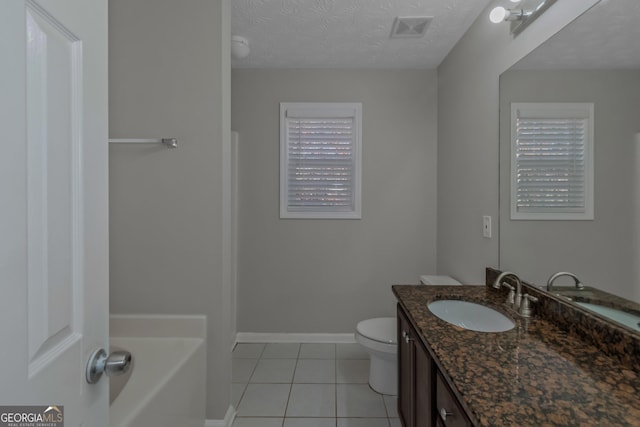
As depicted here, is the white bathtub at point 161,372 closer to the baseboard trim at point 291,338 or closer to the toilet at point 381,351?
the toilet at point 381,351

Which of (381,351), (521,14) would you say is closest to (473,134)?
(521,14)

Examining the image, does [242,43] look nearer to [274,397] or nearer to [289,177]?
[289,177]

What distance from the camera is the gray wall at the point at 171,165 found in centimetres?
180

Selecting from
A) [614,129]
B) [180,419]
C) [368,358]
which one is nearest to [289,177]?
[368,358]

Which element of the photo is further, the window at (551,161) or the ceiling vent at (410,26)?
the ceiling vent at (410,26)

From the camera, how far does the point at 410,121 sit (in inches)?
118

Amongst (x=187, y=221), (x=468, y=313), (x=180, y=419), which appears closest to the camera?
(x=180, y=419)

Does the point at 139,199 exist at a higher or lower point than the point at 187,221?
higher

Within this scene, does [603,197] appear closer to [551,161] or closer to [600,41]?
[551,161]

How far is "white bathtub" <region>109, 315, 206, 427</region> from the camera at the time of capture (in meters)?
1.28

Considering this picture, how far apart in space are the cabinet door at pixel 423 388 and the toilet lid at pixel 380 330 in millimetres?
671

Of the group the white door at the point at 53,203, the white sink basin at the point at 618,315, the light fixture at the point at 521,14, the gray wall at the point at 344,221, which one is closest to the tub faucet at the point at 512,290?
the white sink basin at the point at 618,315

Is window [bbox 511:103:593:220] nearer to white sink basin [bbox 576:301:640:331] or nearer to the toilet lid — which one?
white sink basin [bbox 576:301:640:331]

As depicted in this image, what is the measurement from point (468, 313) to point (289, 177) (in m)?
1.91
